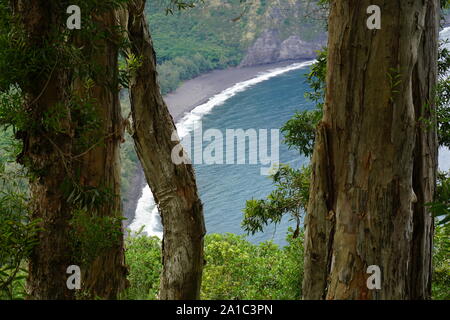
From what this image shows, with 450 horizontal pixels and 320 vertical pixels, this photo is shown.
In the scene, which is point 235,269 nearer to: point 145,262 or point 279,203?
point 145,262

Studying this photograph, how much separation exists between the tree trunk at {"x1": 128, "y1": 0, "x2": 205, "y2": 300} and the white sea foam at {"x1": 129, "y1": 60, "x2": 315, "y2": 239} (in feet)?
16.2

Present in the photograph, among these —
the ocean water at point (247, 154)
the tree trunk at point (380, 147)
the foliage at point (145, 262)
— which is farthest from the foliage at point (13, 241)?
the ocean water at point (247, 154)

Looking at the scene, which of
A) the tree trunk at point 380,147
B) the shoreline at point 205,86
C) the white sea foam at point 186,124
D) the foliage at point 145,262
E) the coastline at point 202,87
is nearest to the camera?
the tree trunk at point 380,147

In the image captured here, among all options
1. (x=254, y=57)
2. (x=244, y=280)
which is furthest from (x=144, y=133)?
(x=254, y=57)

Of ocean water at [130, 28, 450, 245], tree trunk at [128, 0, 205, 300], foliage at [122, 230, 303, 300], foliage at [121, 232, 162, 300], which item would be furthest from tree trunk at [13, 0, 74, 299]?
ocean water at [130, 28, 450, 245]

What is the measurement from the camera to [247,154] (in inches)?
898

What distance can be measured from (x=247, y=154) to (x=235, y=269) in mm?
13502

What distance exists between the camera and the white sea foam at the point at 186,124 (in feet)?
62.0

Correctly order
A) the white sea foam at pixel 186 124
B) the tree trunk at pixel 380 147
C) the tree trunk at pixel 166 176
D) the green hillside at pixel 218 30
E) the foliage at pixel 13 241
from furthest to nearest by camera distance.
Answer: the green hillside at pixel 218 30, the white sea foam at pixel 186 124, the tree trunk at pixel 166 176, the tree trunk at pixel 380 147, the foliage at pixel 13 241

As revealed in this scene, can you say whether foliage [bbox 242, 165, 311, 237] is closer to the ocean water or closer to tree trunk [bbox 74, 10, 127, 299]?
tree trunk [bbox 74, 10, 127, 299]

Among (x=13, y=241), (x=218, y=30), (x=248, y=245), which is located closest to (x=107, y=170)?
(x=13, y=241)

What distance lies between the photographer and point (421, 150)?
3133mm

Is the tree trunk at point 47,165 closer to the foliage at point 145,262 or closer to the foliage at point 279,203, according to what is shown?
the foliage at point 279,203
